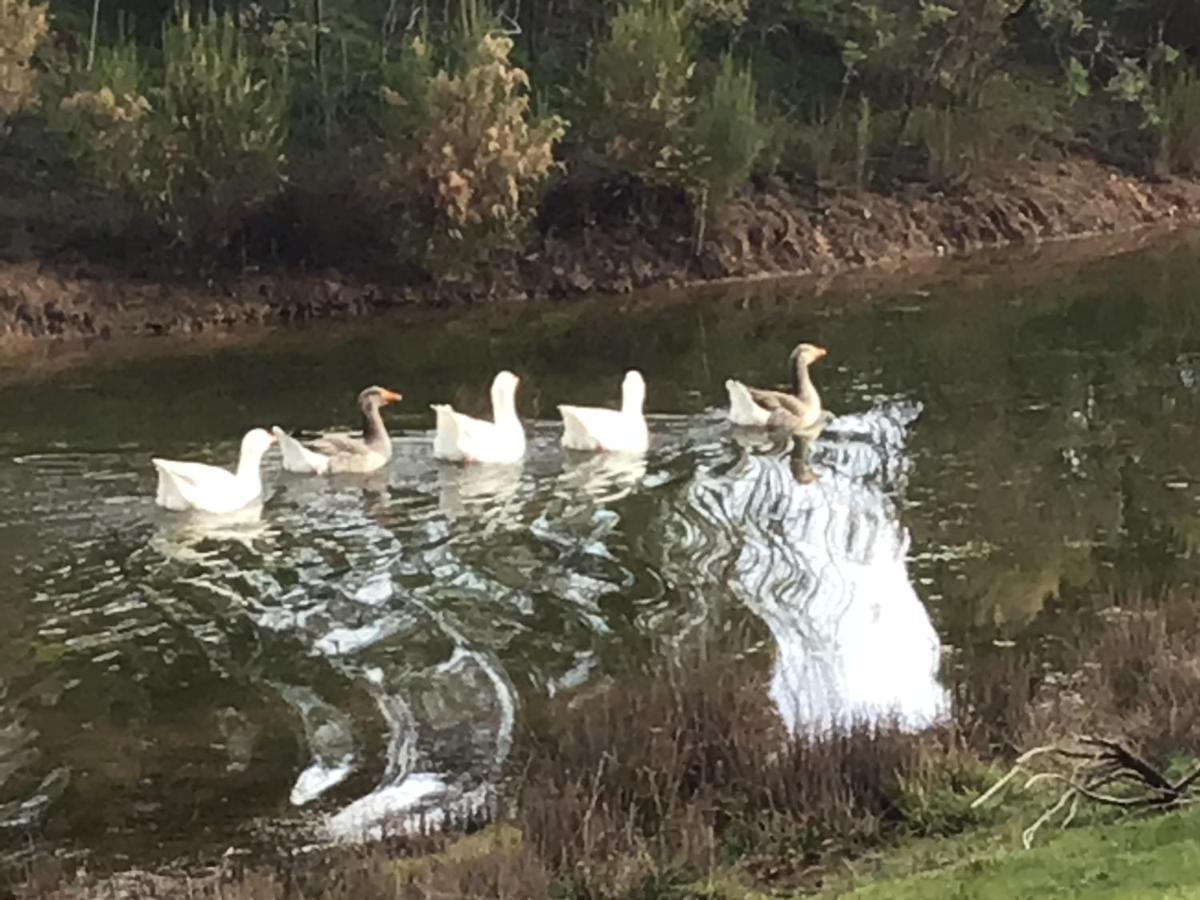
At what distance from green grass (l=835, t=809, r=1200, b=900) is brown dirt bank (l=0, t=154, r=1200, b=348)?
20549mm

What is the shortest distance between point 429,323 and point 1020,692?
1718cm

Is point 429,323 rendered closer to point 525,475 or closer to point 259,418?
point 259,418

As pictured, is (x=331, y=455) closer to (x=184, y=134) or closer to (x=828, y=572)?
(x=828, y=572)

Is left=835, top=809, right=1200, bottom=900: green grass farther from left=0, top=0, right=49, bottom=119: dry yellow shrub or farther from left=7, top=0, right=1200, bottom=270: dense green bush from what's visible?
left=0, top=0, right=49, bottom=119: dry yellow shrub

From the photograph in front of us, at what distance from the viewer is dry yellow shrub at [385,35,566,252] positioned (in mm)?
26406

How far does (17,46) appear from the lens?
25719 millimetres

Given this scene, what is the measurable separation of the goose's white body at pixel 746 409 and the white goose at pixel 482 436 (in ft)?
7.22

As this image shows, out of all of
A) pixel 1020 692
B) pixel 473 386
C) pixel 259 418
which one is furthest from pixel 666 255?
pixel 1020 692

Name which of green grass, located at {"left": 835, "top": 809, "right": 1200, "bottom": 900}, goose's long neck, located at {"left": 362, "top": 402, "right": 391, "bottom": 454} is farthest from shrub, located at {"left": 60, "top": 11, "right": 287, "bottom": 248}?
green grass, located at {"left": 835, "top": 809, "right": 1200, "bottom": 900}

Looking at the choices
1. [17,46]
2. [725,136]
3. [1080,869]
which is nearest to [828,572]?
[1080,869]

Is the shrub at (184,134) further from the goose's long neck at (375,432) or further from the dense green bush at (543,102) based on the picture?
the goose's long neck at (375,432)

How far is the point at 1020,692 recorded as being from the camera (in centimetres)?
937

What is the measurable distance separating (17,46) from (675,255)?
1076cm

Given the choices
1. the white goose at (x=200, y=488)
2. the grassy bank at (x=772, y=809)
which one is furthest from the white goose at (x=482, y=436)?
the grassy bank at (x=772, y=809)
